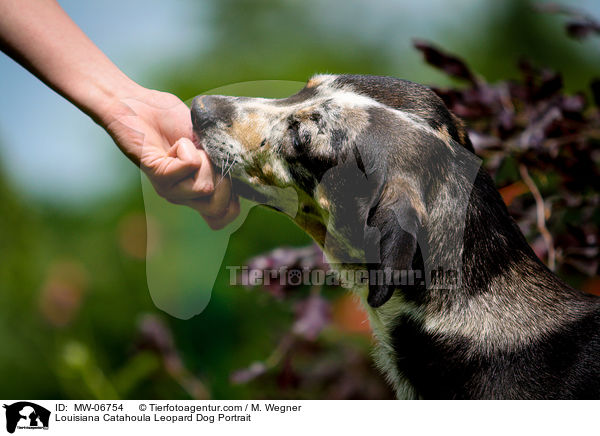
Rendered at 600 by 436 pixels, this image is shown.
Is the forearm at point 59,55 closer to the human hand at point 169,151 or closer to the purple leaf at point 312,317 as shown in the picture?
the human hand at point 169,151

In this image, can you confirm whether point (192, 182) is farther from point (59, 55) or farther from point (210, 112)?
point (59, 55)

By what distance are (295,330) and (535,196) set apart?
1.53 metres

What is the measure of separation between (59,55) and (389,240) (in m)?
1.80

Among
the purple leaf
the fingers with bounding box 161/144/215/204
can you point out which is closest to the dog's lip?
the fingers with bounding box 161/144/215/204

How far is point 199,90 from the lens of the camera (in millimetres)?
5137

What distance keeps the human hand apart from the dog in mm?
99

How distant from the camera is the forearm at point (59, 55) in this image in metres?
2.79

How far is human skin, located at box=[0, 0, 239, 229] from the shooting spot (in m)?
2.75

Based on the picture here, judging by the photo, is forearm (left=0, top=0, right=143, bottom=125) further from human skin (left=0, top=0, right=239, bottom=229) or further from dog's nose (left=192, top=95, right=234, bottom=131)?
dog's nose (left=192, top=95, right=234, bottom=131)

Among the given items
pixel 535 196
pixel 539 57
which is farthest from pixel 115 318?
pixel 539 57

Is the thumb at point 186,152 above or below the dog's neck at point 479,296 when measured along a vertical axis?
above

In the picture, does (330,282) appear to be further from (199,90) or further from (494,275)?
(199,90)

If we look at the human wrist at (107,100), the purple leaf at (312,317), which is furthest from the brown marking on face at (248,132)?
the purple leaf at (312,317)
